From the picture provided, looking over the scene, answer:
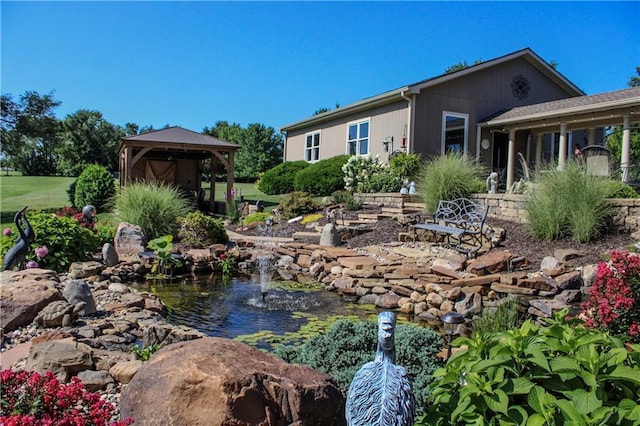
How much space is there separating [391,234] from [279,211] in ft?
17.0

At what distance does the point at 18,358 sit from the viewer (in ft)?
11.0

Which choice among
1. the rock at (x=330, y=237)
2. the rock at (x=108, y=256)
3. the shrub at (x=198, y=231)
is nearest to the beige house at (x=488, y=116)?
the rock at (x=330, y=237)

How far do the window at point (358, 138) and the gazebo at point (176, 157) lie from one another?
4.31 metres

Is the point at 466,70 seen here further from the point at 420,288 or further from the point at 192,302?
the point at 192,302

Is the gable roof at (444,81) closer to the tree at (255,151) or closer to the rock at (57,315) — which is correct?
the rock at (57,315)

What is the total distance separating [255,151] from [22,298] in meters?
33.7

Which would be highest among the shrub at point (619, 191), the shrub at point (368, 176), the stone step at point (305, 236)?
the shrub at point (368, 176)

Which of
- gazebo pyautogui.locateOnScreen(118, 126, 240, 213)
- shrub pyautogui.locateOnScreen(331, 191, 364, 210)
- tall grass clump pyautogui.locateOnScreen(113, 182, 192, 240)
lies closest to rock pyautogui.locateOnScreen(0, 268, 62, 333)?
tall grass clump pyautogui.locateOnScreen(113, 182, 192, 240)

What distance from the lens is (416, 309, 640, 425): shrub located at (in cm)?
156

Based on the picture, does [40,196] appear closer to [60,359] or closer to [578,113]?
[578,113]

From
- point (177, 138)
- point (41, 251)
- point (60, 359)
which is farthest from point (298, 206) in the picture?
point (60, 359)

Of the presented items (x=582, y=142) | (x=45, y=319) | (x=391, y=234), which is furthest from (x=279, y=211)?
(x=582, y=142)

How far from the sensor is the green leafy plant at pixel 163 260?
7777mm

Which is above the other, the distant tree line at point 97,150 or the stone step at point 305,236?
the distant tree line at point 97,150
